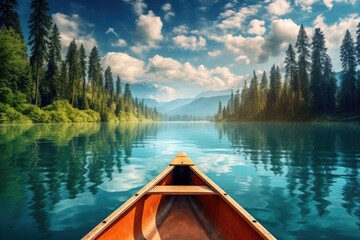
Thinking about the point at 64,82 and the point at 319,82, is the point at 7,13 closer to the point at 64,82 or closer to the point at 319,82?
the point at 64,82

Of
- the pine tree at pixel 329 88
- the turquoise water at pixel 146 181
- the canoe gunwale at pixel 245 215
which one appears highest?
the pine tree at pixel 329 88

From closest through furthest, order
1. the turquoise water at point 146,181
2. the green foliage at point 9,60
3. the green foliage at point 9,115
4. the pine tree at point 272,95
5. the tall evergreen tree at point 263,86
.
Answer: the turquoise water at point 146,181 < the green foliage at point 9,115 < the green foliage at point 9,60 < the pine tree at point 272,95 < the tall evergreen tree at point 263,86

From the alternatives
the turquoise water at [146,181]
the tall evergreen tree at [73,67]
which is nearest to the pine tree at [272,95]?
the tall evergreen tree at [73,67]

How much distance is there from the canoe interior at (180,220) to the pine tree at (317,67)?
56083 millimetres

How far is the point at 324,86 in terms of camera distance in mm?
53219

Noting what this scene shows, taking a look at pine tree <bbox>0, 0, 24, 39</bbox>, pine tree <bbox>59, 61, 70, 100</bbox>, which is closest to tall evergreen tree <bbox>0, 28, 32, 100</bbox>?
pine tree <bbox>0, 0, 24, 39</bbox>

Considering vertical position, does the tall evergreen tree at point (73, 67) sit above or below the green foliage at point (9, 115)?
A: above

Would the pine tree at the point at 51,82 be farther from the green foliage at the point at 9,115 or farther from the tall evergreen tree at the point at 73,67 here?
the green foliage at the point at 9,115

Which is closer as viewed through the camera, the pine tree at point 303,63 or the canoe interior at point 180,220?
the canoe interior at point 180,220

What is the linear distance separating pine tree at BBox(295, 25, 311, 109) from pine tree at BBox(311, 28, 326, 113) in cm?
149

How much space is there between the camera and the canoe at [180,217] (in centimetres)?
345

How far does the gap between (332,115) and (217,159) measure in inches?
1907

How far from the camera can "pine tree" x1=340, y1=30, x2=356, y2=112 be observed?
49.0m

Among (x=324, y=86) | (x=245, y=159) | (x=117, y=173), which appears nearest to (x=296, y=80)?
(x=324, y=86)
